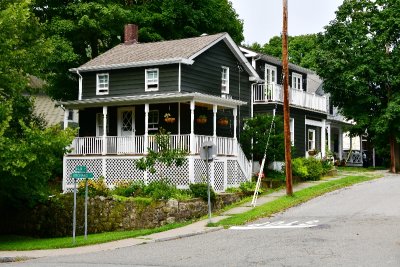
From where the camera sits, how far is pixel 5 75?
2556 centimetres

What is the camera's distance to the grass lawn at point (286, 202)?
23.6 meters

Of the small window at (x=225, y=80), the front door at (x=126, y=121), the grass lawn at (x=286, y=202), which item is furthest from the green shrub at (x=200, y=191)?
the small window at (x=225, y=80)

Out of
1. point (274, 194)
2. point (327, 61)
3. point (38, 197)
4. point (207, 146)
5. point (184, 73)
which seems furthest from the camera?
point (327, 61)

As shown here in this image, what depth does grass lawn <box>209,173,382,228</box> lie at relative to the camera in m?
23.6

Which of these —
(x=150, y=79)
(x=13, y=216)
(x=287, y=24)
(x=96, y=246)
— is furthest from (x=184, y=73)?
(x=96, y=246)

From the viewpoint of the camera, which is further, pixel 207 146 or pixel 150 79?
pixel 150 79

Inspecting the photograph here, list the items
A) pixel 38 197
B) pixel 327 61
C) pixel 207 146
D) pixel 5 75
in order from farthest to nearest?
pixel 327 61 < pixel 38 197 < pixel 5 75 < pixel 207 146

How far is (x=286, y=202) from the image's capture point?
26.7m

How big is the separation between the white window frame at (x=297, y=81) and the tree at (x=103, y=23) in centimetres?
722

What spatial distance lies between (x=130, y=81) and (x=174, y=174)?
7.65 m

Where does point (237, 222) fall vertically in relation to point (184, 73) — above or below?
below

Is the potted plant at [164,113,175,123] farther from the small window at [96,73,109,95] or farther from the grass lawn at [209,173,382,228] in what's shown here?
the grass lawn at [209,173,382,228]

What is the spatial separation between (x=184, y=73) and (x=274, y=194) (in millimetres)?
7892

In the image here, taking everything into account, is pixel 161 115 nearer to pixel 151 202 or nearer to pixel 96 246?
pixel 151 202
